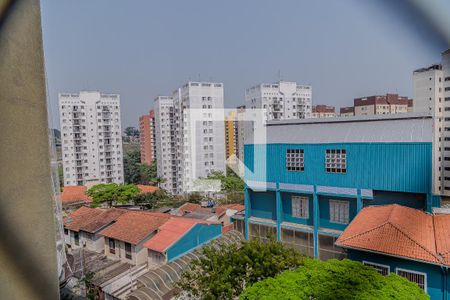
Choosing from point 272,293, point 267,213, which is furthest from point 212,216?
point 272,293

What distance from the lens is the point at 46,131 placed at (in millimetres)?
576

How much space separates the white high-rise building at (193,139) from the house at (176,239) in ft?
57.1

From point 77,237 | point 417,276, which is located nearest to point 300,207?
point 417,276

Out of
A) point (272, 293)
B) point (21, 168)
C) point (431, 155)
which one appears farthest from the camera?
point (431, 155)

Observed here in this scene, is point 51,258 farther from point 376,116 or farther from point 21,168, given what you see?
point 376,116

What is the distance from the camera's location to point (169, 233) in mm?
9922

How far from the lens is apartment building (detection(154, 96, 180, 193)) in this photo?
32.8 metres

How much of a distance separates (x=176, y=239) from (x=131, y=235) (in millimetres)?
1675

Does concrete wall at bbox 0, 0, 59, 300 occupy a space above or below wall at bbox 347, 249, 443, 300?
above

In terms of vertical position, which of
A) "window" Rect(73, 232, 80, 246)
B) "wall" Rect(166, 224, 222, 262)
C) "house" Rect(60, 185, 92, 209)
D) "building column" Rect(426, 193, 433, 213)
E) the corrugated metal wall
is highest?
the corrugated metal wall

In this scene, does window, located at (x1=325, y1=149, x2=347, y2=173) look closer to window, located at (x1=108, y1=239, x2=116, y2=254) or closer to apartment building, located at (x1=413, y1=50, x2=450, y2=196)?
apartment building, located at (x1=413, y1=50, x2=450, y2=196)

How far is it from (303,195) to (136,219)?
5.45 metres

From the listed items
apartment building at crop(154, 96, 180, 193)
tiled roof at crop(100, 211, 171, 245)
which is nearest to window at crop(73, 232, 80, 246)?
tiled roof at crop(100, 211, 171, 245)

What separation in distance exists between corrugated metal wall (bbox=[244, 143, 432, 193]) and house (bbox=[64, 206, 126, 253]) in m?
5.42
